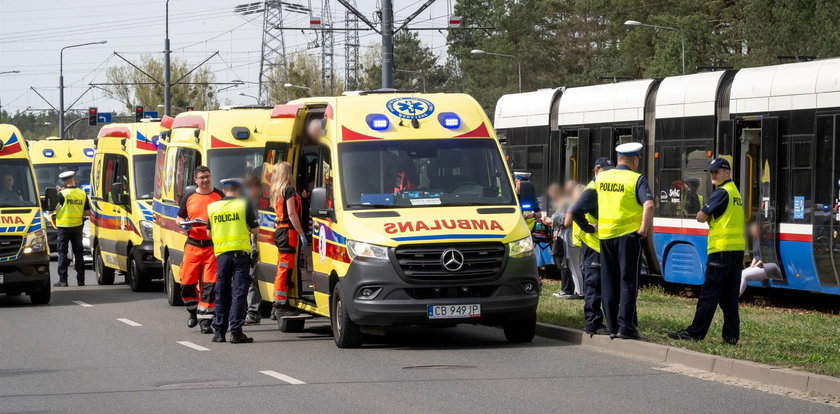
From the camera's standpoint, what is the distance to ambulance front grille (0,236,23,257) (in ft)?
66.0

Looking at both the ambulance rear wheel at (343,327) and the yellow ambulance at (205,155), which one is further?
the yellow ambulance at (205,155)

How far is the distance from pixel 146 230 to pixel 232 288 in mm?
8357

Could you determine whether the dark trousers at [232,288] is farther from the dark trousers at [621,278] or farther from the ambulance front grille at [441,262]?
the dark trousers at [621,278]

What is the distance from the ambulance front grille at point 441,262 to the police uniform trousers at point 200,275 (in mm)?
3023

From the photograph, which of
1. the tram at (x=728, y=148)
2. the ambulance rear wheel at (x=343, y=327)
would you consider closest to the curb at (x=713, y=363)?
the ambulance rear wheel at (x=343, y=327)

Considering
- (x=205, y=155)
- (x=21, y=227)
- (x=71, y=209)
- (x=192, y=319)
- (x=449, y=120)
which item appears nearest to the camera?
(x=449, y=120)

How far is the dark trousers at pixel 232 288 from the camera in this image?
1515 centimetres

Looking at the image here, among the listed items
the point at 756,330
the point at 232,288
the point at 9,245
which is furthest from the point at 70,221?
the point at 756,330

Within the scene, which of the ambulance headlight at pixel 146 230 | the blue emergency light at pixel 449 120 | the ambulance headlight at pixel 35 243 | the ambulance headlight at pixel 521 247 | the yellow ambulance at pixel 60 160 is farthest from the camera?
the yellow ambulance at pixel 60 160

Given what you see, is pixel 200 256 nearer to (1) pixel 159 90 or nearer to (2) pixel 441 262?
(2) pixel 441 262

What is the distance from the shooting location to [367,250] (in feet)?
45.7

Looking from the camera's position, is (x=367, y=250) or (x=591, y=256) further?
(x=591, y=256)

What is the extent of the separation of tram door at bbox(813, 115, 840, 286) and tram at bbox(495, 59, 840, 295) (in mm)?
12

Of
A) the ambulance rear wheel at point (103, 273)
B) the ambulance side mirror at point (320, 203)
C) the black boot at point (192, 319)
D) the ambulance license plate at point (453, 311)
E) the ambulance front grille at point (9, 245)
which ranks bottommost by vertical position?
the ambulance rear wheel at point (103, 273)
